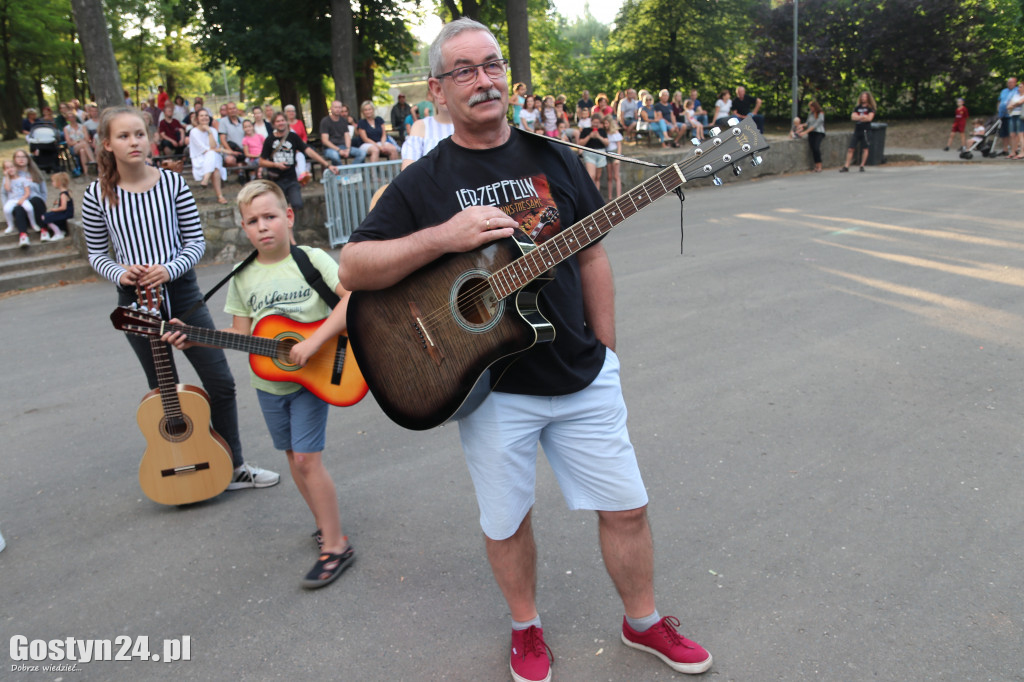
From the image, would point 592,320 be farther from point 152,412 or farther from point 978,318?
point 978,318

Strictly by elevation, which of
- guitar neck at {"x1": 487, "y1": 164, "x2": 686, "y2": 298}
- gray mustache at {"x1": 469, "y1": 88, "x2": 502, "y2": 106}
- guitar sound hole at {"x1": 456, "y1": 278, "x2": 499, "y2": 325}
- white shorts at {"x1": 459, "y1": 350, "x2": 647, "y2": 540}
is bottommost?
white shorts at {"x1": 459, "y1": 350, "x2": 647, "y2": 540}

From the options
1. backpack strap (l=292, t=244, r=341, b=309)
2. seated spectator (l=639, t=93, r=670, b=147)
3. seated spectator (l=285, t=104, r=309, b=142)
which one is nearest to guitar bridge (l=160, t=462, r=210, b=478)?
backpack strap (l=292, t=244, r=341, b=309)

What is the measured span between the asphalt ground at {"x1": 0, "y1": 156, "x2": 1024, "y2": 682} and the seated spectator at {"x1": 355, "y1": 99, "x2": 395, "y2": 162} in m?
7.57

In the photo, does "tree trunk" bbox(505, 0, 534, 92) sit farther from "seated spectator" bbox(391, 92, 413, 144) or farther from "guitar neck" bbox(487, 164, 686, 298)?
"guitar neck" bbox(487, 164, 686, 298)

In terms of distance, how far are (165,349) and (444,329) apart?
2.14 m

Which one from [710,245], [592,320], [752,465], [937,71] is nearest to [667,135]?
[710,245]

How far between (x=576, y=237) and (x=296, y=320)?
67.1 inches

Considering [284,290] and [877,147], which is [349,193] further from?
[877,147]

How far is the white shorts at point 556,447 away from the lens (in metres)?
2.47

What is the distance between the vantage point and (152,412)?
399cm

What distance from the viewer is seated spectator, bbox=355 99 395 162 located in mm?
13445

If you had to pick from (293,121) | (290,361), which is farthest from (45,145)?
(290,361)

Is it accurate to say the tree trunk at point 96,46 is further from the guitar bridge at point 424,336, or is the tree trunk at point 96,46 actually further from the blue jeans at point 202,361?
the guitar bridge at point 424,336

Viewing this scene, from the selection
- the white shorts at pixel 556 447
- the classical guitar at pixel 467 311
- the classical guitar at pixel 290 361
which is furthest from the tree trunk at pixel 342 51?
the white shorts at pixel 556 447
